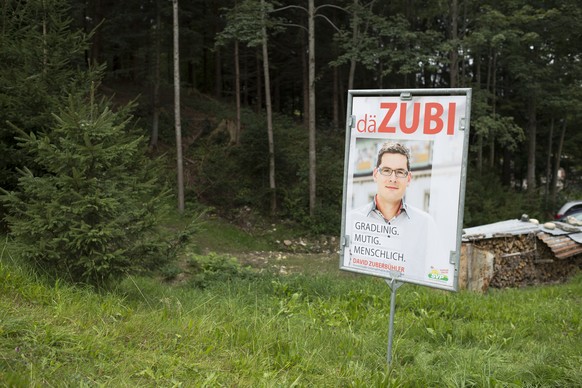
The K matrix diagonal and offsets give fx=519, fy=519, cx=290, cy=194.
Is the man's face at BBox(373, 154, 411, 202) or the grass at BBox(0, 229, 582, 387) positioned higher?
the man's face at BBox(373, 154, 411, 202)

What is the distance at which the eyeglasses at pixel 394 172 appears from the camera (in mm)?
4430

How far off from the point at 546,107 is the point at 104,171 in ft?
79.1

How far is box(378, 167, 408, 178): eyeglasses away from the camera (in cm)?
443

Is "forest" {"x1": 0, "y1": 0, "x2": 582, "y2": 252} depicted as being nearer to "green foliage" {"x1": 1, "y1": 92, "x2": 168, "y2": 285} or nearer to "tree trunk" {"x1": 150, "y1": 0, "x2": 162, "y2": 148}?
"tree trunk" {"x1": 150, "y1": 0, "x2": 162, "y2": 148}

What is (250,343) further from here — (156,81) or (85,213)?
(156,81)

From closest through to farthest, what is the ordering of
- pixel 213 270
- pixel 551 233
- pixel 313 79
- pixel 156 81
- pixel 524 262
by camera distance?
pixel 213 270 < pixel 524 262 < pixel 551 233 < pixel 313 79 < pixel 156 81

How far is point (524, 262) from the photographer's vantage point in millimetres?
12781

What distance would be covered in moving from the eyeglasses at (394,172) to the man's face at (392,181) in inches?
0.7

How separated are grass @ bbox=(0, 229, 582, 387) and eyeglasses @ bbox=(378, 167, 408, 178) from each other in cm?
162

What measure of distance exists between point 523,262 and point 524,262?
58mm

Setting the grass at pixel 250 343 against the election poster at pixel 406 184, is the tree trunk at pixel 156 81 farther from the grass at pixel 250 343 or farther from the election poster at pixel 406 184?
the election poster at pixel 406 184

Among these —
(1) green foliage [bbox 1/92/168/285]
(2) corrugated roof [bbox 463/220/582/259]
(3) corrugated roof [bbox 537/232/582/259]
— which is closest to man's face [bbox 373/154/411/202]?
(1) green foliage [bbox 1/92/168/285]

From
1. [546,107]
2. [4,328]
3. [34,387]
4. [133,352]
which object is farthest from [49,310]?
[546,107]

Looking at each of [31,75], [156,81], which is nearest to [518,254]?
[31,75]
